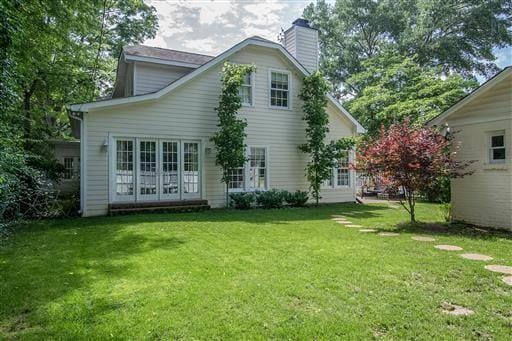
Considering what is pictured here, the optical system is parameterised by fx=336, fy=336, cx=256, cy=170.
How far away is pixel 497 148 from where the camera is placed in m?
8.76

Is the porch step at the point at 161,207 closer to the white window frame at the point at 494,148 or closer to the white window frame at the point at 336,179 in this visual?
the white window frame at the point at 336,179

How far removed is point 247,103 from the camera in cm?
1350

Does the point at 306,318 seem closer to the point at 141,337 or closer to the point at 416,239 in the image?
the point at 141,337

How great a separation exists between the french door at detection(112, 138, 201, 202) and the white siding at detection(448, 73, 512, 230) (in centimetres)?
850

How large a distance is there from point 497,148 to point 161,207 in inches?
389

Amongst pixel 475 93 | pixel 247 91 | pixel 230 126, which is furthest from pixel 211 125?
pixel 475 93

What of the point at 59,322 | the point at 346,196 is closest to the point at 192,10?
the point at 346,196

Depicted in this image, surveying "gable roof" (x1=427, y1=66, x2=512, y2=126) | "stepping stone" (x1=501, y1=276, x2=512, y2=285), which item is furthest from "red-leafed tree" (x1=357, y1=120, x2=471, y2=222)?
"stepping stone" (x1=501, y1=276, x2=512, y2=285)

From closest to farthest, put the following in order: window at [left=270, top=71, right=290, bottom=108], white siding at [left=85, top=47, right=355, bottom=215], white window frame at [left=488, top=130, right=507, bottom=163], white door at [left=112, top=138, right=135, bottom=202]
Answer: white window frame at [left=488, top=130, right=507, bottom=163]
white siding at [left=85, top=47, right=355, bottom=215]
white door at [left=112, top=138, right=135, bottom=202]
window at [left=270, top=71, right=290, bottom=108]

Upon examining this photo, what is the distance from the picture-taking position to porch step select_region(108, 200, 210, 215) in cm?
1066

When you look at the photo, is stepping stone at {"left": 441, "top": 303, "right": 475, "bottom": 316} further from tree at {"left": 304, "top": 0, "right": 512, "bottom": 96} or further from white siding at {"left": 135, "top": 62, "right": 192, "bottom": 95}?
tree at {"left": 304, "top": 0, "right": 512, "bottom": 96}

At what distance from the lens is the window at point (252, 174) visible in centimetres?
1325

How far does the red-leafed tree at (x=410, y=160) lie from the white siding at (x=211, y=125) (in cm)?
541

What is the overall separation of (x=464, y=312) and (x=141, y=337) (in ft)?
10.4
